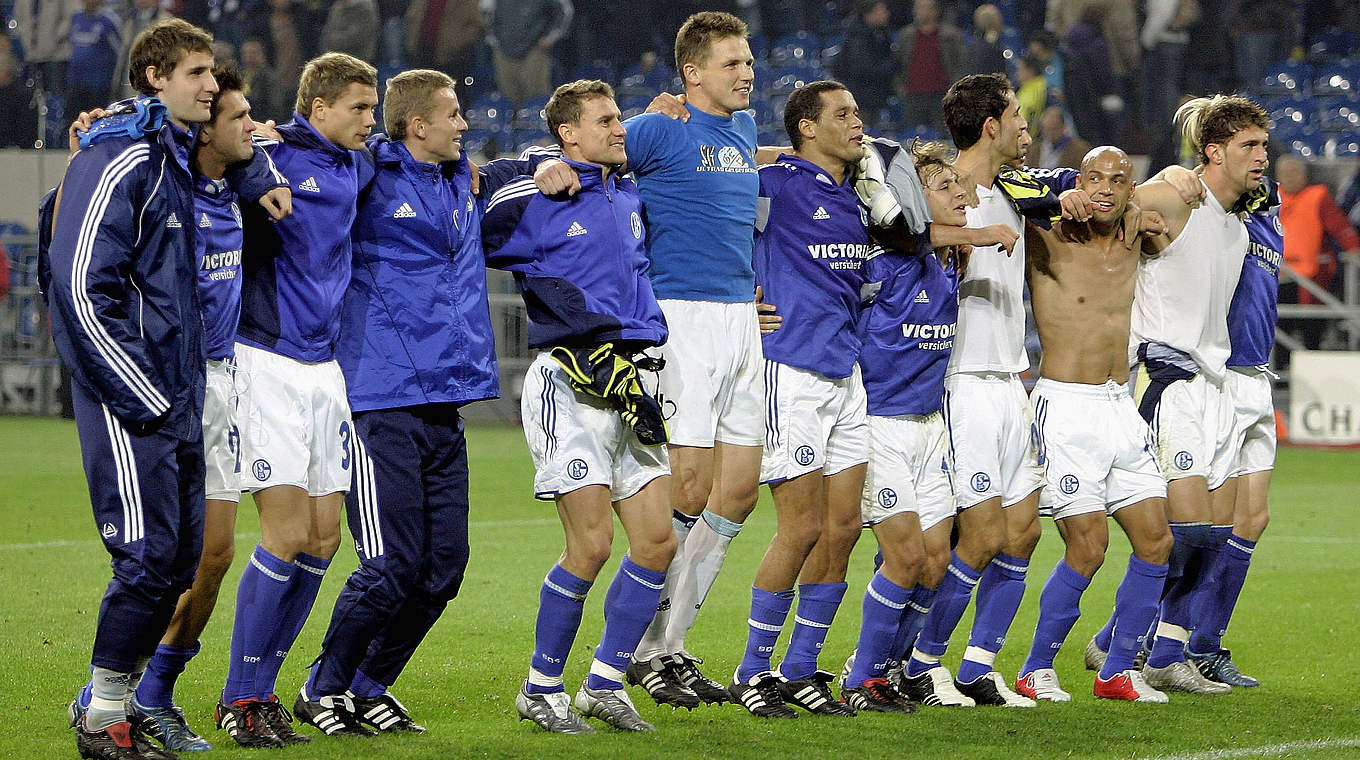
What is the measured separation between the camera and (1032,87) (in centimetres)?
1870

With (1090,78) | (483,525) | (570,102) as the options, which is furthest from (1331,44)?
(570,102)

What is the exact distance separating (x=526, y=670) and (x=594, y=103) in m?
2.35

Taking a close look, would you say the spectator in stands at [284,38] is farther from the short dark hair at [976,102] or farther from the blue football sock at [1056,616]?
the blue football sock at [1056,616]

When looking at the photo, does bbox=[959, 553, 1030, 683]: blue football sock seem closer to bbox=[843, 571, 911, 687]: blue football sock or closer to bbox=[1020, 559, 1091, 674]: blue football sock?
bbox=[1020, 559, 1091, 674]: blue football sock

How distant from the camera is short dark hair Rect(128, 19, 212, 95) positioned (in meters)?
4.50

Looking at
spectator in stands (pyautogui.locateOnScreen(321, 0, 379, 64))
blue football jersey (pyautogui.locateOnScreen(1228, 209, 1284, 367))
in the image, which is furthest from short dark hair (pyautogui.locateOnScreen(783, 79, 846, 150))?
spectator in stands (pyautogui.locateOnScreen(321, 0, 379, 64))

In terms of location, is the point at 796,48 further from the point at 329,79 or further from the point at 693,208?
the point at 329,79

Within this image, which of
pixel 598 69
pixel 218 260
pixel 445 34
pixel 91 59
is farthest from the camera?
pixel 445 34

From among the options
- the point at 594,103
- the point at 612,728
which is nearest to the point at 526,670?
the point at 612,728

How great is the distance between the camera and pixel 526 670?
635 cm

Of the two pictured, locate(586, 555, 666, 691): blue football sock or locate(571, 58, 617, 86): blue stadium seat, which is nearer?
locate(586, 555, 666, 691): blue football sock

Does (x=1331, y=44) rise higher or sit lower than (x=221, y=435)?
higher

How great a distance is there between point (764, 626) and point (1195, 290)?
7.45 ft

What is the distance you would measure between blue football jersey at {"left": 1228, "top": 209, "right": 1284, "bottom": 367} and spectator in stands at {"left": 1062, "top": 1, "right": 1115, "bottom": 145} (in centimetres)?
1212
